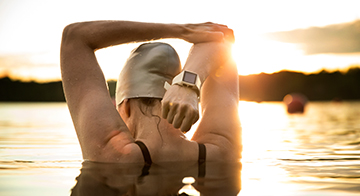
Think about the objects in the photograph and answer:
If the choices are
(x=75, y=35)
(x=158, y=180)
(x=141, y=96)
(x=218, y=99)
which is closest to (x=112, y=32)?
(x=75, y=35)

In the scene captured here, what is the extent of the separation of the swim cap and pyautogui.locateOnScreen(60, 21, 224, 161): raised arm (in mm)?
115

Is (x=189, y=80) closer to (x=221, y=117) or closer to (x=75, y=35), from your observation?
(x=221, y=117)

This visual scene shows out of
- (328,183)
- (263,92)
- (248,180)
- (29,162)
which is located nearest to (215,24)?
(248,180)

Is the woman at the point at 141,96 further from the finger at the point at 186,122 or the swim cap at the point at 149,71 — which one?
the finger at the point at 186,122

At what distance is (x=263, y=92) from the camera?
2338 inches

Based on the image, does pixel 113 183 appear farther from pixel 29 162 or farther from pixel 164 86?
pixel 29 162

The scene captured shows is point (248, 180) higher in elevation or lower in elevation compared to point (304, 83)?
higher

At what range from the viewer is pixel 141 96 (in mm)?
2854

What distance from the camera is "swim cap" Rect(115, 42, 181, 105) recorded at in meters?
2.87

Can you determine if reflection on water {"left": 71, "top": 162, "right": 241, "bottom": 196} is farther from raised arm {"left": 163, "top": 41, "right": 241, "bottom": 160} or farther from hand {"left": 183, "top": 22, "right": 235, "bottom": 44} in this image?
hand {"left": 183, "top": 22, "right": 235, "bottom": 44}

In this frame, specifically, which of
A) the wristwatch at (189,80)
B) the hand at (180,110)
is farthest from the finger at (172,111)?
the wristwatch at (189,80)

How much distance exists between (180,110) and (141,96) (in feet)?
1.74

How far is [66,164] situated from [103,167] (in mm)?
824

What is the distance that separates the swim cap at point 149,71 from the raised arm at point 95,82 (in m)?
0.11
